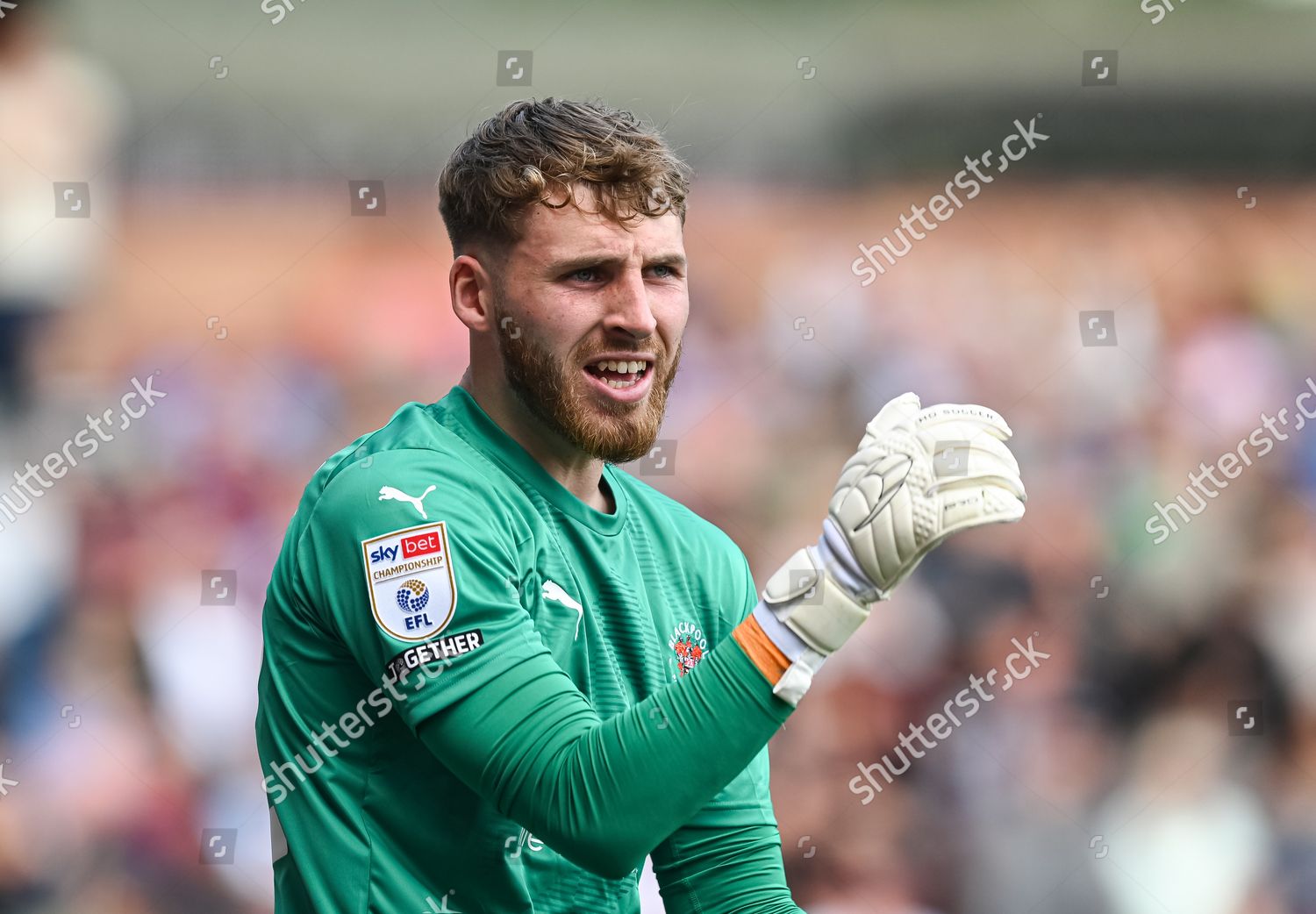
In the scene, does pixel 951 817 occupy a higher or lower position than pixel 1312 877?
higher

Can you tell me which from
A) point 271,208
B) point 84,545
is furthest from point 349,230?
point 84,545

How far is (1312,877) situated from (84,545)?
15.4 feet

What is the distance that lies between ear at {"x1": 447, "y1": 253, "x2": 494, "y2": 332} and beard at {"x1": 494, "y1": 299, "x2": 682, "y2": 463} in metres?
0.04

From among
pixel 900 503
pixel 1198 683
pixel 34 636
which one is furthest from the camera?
pixel 1198 683

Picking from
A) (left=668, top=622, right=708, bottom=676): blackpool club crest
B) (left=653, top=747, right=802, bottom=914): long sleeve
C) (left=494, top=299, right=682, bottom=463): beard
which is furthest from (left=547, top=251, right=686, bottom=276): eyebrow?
→ (left=653, top=747, right=802, bottom=914): long sleeve

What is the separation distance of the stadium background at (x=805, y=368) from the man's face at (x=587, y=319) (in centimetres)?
320

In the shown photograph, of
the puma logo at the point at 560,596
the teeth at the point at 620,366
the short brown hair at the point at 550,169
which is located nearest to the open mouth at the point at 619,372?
the teeth at the point at 620,366

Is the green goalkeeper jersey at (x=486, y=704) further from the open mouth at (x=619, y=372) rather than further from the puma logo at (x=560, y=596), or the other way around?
the open mouth at (x=619, y=372)

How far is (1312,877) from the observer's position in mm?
5266

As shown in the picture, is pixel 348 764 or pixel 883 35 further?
pixel 883 35

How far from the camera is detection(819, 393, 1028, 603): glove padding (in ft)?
5.85

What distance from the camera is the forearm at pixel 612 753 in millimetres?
1700

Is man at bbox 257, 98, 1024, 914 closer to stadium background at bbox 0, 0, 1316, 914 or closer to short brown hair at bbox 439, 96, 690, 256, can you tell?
short brown hair at bbox 439, 96, 690, 256

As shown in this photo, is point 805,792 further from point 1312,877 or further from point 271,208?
point 271,208
